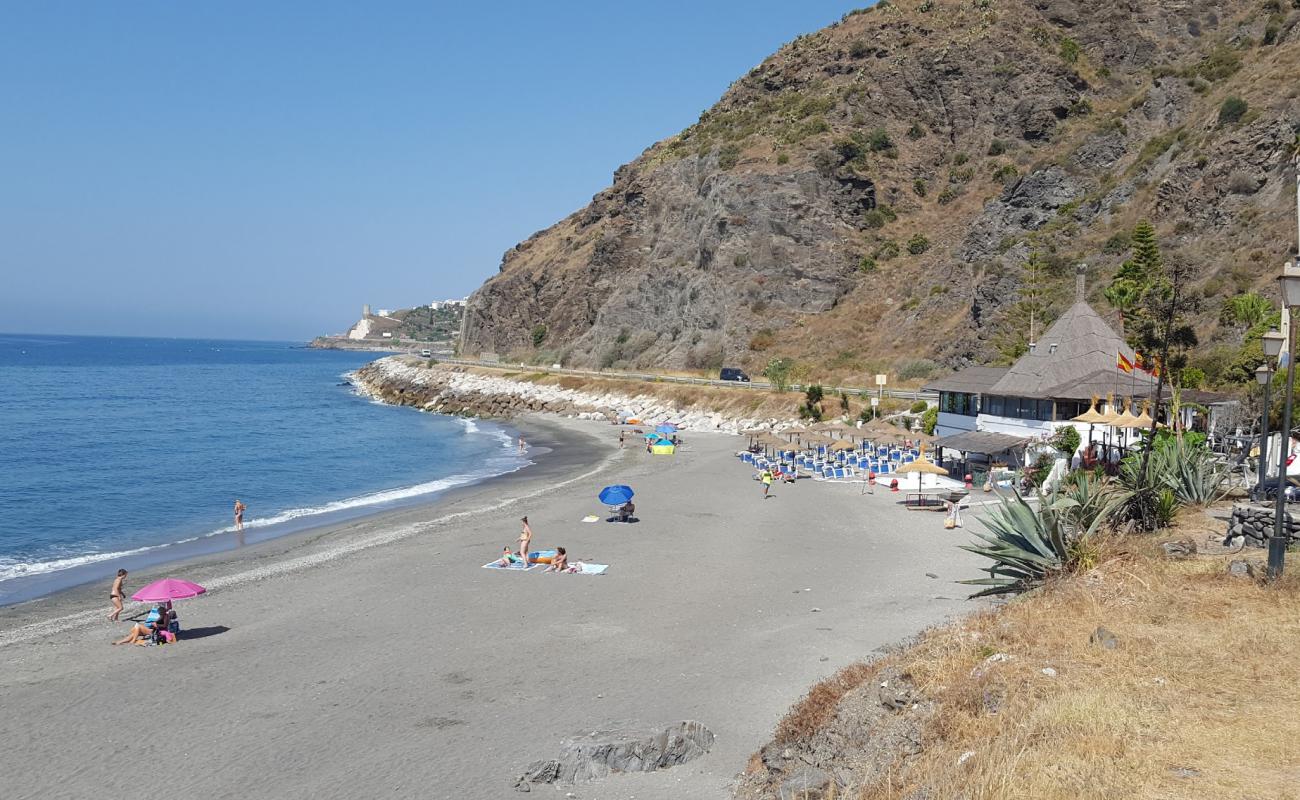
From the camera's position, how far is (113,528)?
96.2 ft

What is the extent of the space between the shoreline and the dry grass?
636 inches

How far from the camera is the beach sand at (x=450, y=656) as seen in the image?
11141 mm

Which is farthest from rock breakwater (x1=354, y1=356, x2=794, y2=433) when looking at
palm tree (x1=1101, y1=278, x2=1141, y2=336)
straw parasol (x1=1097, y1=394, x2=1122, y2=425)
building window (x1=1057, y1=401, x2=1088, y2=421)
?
straw parasol (x1=1097, y1=394, x2=1122, y2=425)

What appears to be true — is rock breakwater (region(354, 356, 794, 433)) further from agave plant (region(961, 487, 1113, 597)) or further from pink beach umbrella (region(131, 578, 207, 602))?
pink beach umbrella (region(131, 578, 207, 602))

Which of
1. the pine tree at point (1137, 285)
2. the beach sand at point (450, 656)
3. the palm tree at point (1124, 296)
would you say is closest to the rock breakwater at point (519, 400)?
the palm tree at point (1124, 296)

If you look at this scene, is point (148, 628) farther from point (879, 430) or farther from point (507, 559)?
point (879, 430)

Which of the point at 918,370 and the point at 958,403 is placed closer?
the point at 958,403

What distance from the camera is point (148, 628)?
649 inches

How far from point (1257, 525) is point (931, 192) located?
7414cm

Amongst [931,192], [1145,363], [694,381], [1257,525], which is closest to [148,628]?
[1257,525]

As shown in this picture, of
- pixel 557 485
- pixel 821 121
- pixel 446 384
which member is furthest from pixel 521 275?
pixel 557 485

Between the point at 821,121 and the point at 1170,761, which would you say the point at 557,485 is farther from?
the point at 821,121

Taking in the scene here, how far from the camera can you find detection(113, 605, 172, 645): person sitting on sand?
1639 centimetres

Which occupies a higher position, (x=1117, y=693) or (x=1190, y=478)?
(x=1190, y=478)
